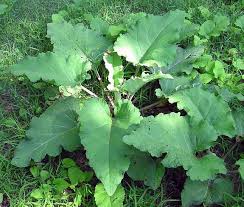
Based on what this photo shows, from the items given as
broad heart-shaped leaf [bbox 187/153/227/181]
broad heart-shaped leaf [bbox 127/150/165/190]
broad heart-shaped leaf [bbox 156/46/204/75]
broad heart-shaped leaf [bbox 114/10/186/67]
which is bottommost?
broad heart-shaped leaf [bbox 127/150/165/190]

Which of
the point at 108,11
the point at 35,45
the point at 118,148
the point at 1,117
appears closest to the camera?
the point at 118,148

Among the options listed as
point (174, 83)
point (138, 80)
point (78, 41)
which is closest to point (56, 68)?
point (78, 41)

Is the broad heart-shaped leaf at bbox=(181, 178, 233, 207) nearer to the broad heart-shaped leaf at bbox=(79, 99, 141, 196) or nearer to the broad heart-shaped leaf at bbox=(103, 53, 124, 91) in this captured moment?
the broad heart-shaped leaf at bbox=(79, 99, 141, 196)

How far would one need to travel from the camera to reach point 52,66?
282 cm

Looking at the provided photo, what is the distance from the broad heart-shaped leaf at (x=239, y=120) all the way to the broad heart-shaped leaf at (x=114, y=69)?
2.59ft

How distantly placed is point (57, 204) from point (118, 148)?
0.51 meters

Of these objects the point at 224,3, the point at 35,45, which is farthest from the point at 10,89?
the point at 224,3

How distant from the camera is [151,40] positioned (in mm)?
3006

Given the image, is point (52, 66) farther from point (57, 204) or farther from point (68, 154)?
point (57, 204)

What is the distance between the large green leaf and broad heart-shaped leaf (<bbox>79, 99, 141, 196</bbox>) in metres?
0.56

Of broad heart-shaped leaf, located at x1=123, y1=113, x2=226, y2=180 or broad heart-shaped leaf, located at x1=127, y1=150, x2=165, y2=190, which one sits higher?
broad heart-shaped leaf, located at x1=123, y1=113, x2=226, y2=180

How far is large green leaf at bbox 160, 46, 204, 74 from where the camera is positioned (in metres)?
3.04

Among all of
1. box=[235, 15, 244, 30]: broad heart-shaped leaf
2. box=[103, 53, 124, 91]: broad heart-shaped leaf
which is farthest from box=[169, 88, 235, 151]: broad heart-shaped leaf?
box=[235, 15, 244, 30]: broad heart-shaped leaf

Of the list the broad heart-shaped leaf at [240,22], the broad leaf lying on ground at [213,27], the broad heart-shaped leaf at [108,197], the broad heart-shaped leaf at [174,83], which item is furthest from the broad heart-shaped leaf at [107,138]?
the broad heart-shaped leaf at [240,22]
